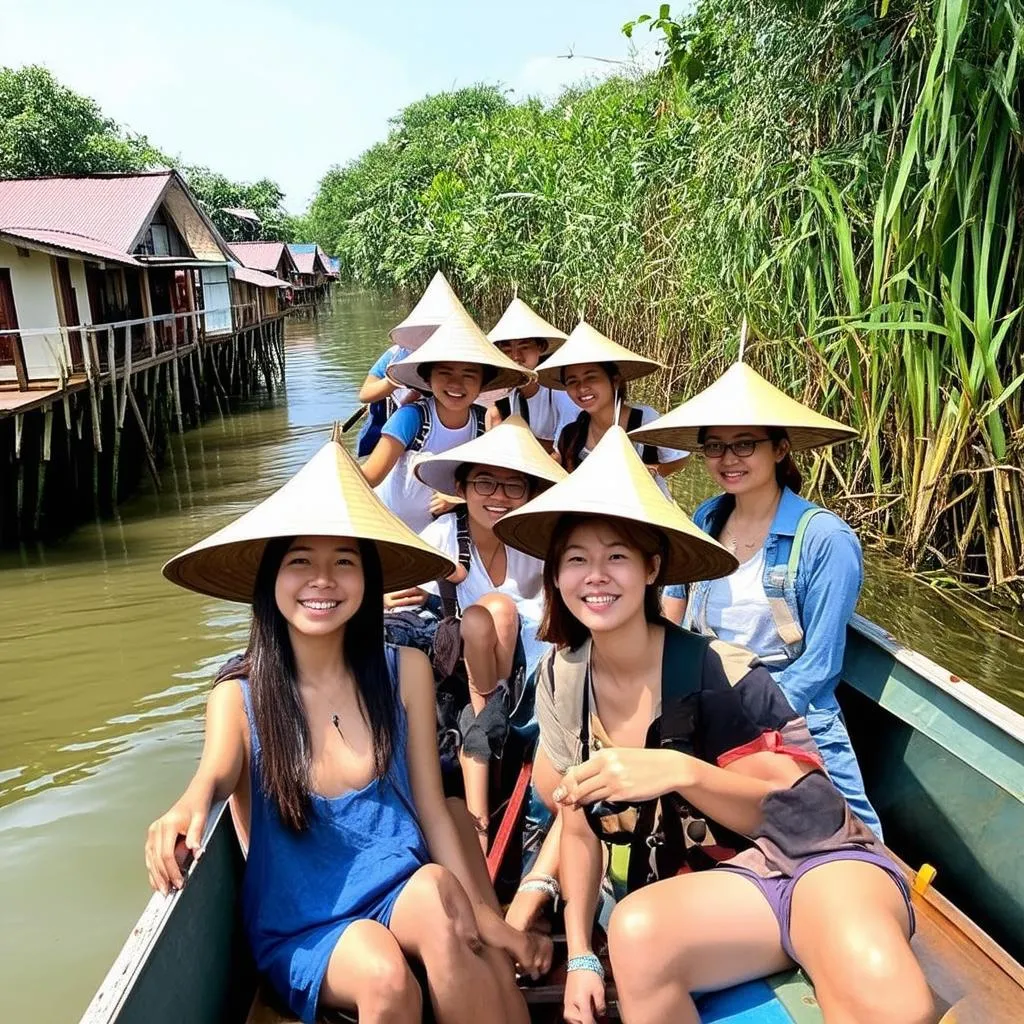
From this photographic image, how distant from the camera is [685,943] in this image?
67.5 inches

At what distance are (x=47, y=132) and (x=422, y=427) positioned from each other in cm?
3647

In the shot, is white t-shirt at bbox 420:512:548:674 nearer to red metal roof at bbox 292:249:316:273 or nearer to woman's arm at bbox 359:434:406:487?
woman's arm at bbox 359:434:406:487

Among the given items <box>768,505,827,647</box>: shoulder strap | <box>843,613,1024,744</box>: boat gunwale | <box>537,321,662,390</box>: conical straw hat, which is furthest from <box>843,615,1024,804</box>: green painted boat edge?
<box>537,321,662,390</box>: conical straw hat

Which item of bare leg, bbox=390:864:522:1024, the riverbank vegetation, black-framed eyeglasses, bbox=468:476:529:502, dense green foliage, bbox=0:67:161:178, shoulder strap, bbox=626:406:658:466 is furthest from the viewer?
dense green foliage, bbox=0:67:161:178

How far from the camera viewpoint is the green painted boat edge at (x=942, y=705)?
2.22 meters

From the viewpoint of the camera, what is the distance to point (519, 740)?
2965 mm

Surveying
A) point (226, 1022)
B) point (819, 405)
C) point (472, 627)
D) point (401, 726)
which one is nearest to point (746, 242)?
point (819, 405)

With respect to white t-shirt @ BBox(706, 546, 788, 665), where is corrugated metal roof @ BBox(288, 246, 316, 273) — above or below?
above

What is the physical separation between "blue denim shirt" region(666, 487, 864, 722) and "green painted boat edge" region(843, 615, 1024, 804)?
248mm

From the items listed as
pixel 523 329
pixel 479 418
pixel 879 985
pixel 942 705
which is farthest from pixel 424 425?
pixel 879 985

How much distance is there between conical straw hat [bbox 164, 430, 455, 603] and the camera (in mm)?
1937

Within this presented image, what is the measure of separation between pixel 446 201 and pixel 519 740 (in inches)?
1007

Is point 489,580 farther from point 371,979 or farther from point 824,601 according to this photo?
point 371,979

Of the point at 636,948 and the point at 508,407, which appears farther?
the point at 508,407
